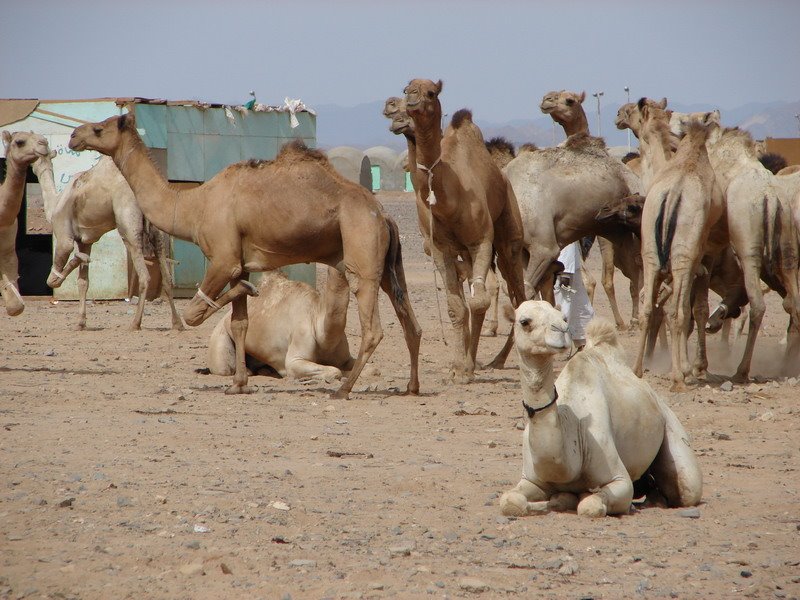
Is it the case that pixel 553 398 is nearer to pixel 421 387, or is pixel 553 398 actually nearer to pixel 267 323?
pixel 421 387

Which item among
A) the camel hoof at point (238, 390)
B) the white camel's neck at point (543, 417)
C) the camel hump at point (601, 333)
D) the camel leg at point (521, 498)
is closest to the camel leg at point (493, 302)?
the camel hoof at point (238, 390)

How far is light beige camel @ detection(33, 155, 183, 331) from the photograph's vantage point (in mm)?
15992

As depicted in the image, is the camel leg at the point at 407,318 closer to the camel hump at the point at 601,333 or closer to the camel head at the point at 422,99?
the camel head at the point at 422,99

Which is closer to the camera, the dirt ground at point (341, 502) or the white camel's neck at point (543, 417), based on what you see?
the dirt ground at point (341, 502)

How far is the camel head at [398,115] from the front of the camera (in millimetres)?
10016

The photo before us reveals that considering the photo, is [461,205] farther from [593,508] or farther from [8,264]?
[593,508]

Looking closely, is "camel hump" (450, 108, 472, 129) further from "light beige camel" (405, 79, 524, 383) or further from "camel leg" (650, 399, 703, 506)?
"camel leg" (650, 399, 703, 506)

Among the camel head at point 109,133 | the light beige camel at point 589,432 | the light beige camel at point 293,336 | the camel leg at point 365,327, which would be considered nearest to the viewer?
the light beige camel at point 589,432

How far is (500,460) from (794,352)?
5947mm

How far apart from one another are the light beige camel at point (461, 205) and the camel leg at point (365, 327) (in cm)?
119

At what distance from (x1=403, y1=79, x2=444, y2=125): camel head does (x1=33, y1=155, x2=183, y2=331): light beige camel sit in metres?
6.66

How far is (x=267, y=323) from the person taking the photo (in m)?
11.6

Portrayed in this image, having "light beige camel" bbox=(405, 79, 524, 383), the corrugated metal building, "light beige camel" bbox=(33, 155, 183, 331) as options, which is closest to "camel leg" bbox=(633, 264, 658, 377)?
"light beige camel" bbox=(405, 79, 524, 383)

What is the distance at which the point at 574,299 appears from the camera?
43.8ft
